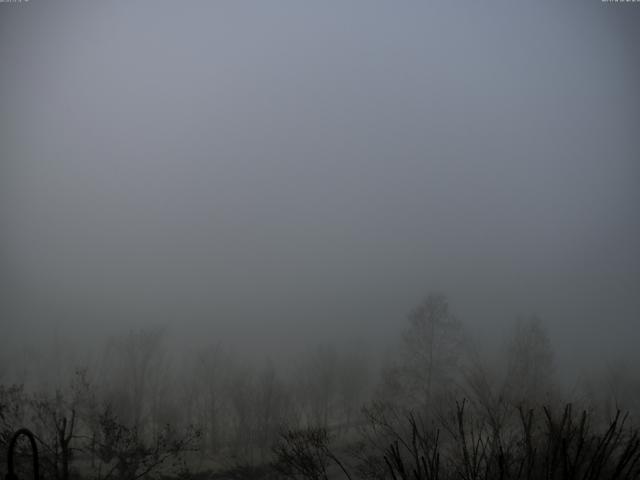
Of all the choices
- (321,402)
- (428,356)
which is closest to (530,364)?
(428,356)

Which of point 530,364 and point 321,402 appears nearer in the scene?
point 530,364

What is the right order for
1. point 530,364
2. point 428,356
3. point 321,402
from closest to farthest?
point 428,356 < point 530,364 < point 321,402

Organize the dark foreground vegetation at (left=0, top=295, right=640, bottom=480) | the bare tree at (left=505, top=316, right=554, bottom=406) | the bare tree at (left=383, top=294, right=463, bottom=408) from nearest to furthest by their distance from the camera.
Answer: the dark foreground vegetation at (left=0, top=295, right=640, bottom=480) → the bare tree at (left=383, top=294, right=463, bottom=408) → the bare tree at (left=505, top=316, right=554, bottom=406)

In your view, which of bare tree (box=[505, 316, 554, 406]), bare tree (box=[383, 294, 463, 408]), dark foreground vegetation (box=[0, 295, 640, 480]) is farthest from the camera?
bare tree (box=[505, 316, 554, 406])

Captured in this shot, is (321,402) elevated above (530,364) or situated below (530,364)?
below

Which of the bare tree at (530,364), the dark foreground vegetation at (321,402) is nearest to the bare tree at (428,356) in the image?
the dark foreground vegetation at (321,402)

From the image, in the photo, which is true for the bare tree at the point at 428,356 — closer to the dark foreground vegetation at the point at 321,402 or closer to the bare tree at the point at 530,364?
the dark foreground vegetation at the point at 321,402

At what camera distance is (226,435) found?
38719 mm

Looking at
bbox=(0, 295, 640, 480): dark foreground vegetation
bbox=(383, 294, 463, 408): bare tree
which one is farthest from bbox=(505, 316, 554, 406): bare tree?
bbox=(383, 294, 463, 408): bare tree

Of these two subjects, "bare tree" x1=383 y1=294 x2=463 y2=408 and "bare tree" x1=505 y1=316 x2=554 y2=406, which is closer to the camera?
"bare tree" x1=383 y1=294 x2=463 y2=408

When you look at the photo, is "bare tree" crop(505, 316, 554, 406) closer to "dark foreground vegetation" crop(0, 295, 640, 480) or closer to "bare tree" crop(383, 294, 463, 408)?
"dark foreground vegetation" crop(0, 295, 640, 480)

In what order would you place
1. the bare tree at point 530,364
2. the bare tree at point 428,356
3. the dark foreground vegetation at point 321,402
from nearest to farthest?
the dark foreground vegetation at point 321,402 → the bare tree at point 428,356 → the bare tree at point 530,364

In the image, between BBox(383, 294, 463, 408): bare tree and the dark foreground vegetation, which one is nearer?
the dark foreground vegetation

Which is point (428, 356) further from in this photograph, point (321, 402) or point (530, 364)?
point (321, 402)
